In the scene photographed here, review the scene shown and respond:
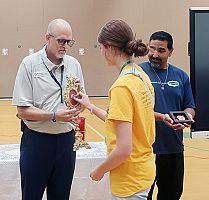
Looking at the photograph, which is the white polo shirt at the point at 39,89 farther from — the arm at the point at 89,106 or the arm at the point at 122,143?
the arm at the point at 122,143

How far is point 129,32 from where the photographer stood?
2.38m

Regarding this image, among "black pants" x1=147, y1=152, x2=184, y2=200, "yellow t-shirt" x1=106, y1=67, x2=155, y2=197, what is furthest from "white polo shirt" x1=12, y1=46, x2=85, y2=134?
"yellow t-shirt" x1=106, y1=67, x2=155, y2=197

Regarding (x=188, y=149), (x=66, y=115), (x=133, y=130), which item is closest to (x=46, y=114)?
(x=66, y=115)

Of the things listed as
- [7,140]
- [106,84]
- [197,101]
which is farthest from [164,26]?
[197,101]

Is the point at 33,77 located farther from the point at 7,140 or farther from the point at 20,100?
the point at 7,140

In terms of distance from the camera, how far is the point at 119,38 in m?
2.35

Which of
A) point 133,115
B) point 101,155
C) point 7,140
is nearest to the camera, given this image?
point 133,115

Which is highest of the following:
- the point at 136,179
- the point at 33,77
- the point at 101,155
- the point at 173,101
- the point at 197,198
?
the point at 33,77

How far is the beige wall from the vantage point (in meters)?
14.3

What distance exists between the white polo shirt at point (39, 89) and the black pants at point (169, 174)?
0.86m

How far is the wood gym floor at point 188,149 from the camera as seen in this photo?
5.61m

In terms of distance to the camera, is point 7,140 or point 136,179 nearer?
point 136,179

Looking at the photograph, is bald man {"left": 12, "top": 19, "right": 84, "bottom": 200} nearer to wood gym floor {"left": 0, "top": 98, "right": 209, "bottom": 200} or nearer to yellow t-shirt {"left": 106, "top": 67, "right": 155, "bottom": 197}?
yellow t-shirt {"left": 106, "top": 67, "right": 155, "bottom": 197}

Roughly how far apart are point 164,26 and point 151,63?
11.2 meters
